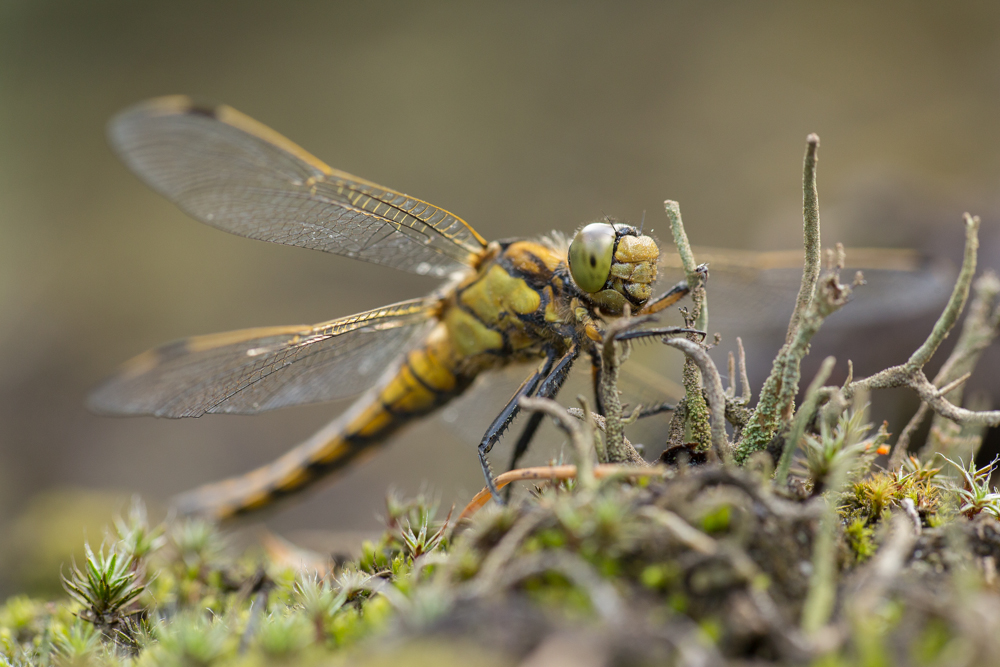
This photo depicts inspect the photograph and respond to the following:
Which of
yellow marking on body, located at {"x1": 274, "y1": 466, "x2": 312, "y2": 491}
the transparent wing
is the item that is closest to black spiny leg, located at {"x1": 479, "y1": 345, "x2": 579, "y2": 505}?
the transparent wing

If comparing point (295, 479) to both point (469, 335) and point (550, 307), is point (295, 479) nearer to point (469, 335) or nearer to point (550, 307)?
point (469, 335)

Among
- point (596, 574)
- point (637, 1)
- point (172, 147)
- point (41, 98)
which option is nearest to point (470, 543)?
point (596, 574)

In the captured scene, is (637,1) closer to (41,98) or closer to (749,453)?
(41,98)

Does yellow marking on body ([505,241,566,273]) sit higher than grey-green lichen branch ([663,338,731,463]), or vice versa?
yellow marking on body ([505,241,566,273])

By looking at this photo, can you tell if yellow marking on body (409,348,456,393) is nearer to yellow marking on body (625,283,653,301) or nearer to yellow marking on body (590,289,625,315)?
yellow marking on body (590,289,625,315)

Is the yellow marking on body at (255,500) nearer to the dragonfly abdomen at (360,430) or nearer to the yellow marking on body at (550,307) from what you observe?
the dragonfly abdomen at (360,430)

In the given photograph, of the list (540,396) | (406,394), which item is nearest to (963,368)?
(540,396)

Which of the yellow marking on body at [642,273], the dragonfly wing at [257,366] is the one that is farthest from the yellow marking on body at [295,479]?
the yellow marking on body at [642,273]
